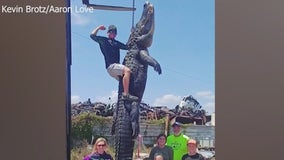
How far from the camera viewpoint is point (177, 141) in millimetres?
2525

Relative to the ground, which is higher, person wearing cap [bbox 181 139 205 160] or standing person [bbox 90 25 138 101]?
standing person [bbox 90 25 138 101]

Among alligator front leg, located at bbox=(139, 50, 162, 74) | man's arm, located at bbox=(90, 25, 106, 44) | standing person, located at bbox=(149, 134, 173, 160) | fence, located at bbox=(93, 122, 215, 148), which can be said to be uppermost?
man's arm, located at bbox=(90, 25, 106, 44)

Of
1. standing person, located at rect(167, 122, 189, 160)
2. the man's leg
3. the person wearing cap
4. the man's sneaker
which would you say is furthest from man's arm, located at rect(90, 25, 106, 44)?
the person wearing cap

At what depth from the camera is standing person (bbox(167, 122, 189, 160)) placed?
2.52 m

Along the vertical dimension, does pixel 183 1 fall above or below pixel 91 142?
above

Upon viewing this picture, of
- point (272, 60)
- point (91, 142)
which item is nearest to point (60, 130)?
point (91, 142)

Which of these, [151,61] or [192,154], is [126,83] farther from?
[192,154]

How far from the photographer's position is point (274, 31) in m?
2.52

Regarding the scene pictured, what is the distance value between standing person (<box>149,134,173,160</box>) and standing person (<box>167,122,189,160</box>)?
2 cm

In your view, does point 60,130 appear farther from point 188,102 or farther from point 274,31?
point 274,31

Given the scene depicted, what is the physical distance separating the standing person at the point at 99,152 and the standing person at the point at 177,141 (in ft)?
1.23

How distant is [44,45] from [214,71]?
1010 mm

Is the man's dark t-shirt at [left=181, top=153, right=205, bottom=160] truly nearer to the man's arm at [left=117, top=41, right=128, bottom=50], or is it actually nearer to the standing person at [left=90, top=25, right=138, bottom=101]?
the standing person at [left=90, top=25, right=138, bottom=101]

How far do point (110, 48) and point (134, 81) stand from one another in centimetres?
24
